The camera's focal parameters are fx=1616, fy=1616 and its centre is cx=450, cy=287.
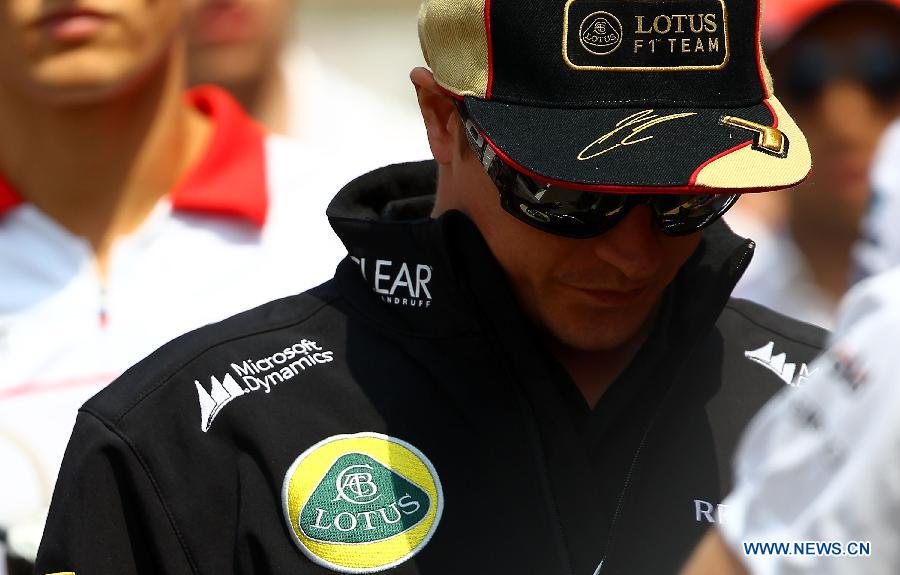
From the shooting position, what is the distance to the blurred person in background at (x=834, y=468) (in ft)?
3.74

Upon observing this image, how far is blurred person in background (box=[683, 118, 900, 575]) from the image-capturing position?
1.14 m

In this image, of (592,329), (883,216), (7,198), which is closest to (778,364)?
(592,329)

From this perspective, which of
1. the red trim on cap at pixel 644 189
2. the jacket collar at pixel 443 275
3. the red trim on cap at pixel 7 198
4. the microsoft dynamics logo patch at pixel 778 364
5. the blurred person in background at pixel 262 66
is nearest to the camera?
the red trim on cap at pixel 644 189

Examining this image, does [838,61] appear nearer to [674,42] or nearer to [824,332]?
[824,332]

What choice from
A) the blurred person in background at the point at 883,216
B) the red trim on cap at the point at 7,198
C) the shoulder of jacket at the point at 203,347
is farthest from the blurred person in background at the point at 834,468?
the red trim on cap at the point at 7,198

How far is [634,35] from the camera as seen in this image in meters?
1.90

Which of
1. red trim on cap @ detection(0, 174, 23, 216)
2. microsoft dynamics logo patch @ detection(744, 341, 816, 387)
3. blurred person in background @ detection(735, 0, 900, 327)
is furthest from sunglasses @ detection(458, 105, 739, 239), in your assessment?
blurred person in background @ detection(735, 0, 900, 327)

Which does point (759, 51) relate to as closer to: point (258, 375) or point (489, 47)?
point (489, 47)

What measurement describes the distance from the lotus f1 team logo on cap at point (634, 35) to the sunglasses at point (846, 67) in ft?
7.99

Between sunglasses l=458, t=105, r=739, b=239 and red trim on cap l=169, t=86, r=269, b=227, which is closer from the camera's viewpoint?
sunglasses l=458, t=105, r=739, b=239

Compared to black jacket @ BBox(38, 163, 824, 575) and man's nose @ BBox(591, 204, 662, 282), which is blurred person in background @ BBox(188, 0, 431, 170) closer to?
black jacket @ BBox(38, 163, 824, 575)

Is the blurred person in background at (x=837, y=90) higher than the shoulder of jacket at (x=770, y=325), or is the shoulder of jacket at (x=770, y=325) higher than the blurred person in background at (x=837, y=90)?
the shoulder of jacket at (x=770, y=325)

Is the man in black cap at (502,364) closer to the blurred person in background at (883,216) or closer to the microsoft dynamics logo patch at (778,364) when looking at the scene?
the microsoft dynamics logo patch at (778,364)

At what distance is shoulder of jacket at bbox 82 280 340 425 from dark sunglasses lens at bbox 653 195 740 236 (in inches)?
19.0
